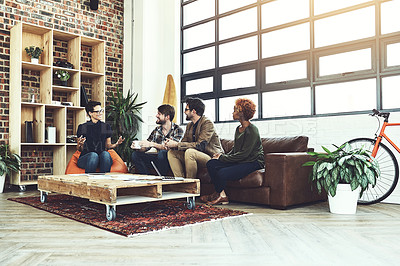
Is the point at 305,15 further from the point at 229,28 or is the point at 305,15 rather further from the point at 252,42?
the point at 229,28

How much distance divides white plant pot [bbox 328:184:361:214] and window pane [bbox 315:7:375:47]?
6.74ft

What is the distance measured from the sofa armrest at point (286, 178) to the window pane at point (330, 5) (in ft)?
6.89

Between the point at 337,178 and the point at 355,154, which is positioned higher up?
the point at 355,154

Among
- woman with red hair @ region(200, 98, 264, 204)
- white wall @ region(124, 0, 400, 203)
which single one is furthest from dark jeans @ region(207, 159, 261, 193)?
white wall @ region(124, 0, 400, 203)

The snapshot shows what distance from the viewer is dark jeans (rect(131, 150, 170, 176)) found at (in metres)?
4.63

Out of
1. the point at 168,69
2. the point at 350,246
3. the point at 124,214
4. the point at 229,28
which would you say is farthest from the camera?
the point at 168,69

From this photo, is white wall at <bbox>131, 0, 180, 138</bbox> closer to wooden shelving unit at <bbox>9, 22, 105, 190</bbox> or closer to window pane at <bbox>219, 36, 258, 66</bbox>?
wooden shelving unit at <bbox>9, 22, 105, 190</bbox>

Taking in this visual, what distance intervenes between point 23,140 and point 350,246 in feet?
15.5

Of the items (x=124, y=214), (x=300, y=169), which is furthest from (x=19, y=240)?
(x=300, y=169)

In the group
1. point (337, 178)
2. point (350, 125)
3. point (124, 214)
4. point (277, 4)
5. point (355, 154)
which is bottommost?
point (124, 214)

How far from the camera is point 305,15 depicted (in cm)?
510

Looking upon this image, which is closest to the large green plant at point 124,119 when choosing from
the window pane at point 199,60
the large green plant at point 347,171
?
the window pane at point 199,60

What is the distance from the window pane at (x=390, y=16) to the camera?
14.1ft

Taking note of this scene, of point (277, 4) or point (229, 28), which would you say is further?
point (229, 28)
